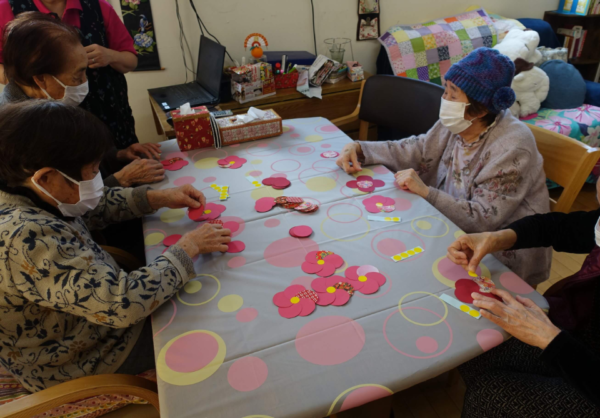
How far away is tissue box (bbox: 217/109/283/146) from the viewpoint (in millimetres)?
1790

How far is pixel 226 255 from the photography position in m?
1.13

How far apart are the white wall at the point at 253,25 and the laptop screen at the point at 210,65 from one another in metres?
0.27

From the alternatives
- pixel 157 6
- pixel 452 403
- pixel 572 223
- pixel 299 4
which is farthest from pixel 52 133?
pixel 299 4

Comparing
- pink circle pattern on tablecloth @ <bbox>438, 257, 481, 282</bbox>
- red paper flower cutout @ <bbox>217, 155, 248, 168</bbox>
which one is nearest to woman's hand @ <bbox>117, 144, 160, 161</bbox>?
red paper flower cutout @ <bbox>217, 155, 248, 168</bbox>

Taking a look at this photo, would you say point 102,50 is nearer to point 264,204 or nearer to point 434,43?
point 264,204

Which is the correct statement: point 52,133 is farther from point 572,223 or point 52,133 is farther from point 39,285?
point 572,223

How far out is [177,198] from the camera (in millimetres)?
1322

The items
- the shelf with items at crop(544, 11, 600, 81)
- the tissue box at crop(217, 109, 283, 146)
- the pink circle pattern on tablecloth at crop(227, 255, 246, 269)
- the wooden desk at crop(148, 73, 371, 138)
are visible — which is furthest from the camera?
the shelf with items at crop(544, 11, 600, 81)

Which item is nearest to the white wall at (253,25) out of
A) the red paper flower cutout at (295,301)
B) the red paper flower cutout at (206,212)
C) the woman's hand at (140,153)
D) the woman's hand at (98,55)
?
the woman's hand at (98,55)

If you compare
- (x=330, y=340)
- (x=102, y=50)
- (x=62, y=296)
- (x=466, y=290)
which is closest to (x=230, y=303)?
(x=330, y=340)

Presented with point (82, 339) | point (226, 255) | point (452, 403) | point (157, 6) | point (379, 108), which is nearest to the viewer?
point (82, 339)

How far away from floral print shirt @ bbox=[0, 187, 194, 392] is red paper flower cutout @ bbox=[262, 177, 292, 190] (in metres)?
0.51

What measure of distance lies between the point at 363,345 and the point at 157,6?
2697 mm

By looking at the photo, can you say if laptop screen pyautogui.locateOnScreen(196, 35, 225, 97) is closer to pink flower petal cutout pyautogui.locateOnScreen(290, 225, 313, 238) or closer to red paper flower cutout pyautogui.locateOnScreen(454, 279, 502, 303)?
pink flower petal cutout pyautogui.locateOnScreen(290, 225, 313, 238)
